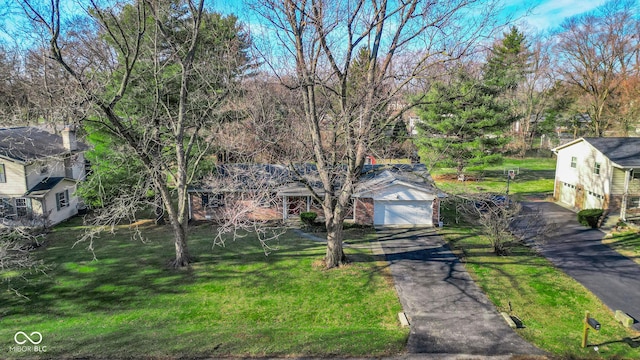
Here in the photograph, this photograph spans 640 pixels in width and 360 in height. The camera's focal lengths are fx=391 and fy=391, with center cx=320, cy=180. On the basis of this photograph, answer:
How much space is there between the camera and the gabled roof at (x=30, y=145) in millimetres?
21938

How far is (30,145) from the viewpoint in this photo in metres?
24.0

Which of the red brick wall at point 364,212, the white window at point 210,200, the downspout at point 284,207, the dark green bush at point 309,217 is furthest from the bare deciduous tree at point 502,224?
the white window at point 210,200

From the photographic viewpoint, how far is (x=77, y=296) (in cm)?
1353

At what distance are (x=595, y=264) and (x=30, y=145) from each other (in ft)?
101

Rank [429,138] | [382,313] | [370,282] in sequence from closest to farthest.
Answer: [382,313] → [370,282] → [429,138]

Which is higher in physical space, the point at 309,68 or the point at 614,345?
the point at 309,68

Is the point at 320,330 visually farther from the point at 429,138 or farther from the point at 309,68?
the point at 429,138

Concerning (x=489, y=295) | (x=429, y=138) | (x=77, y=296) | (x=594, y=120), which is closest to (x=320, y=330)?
(x=489, y=295)

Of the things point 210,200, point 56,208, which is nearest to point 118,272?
point 210,200

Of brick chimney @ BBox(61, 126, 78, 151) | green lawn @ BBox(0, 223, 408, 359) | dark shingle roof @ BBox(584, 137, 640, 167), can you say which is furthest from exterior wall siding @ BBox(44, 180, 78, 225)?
dark shingle roof @ BBox(584, 137, 640, 167)

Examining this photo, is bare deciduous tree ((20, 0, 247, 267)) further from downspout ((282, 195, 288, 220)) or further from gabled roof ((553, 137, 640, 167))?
gabled roof ((553, 137, 640, 167))

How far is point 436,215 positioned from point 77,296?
1740 cm

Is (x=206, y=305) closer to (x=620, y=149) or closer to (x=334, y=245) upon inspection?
(x=334, y=245)

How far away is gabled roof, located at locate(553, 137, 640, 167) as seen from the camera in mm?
21525
